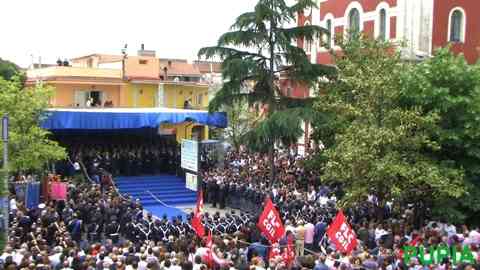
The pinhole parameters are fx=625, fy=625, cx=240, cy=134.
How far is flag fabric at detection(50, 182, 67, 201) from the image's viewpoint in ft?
75.3

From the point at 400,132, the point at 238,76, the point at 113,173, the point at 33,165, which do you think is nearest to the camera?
the point at 400,132

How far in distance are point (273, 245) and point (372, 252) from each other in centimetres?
247

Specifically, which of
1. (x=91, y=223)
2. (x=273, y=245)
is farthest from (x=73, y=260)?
(x=91, y=223)

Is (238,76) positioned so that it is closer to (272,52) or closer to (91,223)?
(272,52)

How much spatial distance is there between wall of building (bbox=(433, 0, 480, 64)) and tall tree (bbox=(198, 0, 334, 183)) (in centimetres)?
1115

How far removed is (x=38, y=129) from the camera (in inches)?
940

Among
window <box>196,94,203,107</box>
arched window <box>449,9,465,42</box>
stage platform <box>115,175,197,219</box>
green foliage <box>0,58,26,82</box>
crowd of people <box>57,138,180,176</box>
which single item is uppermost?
arched window <box>449,9,465,42</box>

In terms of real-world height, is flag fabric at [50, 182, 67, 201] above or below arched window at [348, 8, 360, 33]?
below

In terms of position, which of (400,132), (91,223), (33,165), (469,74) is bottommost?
(91,223)

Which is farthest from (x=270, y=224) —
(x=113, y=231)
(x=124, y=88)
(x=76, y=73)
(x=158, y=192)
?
(x=76, y=73)

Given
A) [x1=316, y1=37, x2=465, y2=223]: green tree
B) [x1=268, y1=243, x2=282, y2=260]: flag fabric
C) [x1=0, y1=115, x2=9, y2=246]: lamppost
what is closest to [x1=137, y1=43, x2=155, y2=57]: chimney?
[x1=316, y1=37, x2=465, y2=223]: green tree

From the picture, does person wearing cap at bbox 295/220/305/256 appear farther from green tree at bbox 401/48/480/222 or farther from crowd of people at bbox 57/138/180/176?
crowd of people at bbox 57/138/180/176

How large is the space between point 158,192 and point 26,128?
7.16 metres

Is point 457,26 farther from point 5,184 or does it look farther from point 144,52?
point 144,52
